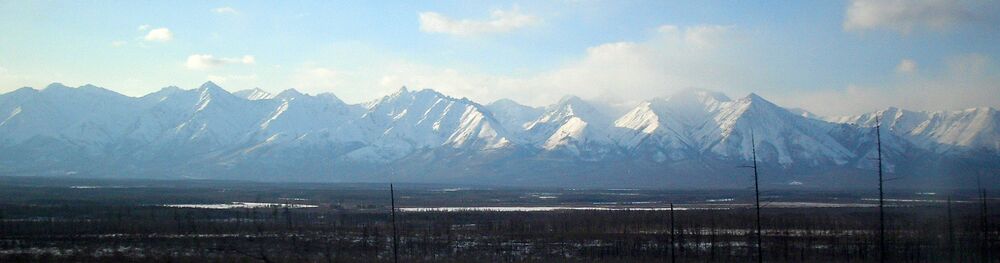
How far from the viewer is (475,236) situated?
82.2 m

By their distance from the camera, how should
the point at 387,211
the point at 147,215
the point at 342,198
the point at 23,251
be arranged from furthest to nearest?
the point at 342,198 → the point at 387,211 → the point at 147,215 → the point at 23,251

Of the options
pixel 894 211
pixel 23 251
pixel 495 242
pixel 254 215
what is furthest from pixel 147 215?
pixel 894 211

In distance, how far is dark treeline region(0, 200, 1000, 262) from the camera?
63.7m

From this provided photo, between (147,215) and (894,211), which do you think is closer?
(147,215)

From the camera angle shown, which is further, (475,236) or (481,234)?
(481,234)

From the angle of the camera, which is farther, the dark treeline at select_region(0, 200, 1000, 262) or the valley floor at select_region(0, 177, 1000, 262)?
the dark treeline at select_region(0, 200, 1000, 262)

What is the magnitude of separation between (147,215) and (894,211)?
3426 inches

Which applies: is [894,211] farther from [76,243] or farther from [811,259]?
[76,243]

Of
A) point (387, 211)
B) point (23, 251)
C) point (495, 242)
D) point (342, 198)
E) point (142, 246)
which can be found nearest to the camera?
point (23, 251)

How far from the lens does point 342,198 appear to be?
15588 cm

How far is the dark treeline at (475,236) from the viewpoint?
63719 mm

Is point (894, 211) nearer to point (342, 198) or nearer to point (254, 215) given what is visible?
point (254, 215)

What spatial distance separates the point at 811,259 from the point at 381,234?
38269mm

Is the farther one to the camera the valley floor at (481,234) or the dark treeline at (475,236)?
the dark treeline at (475,236)
